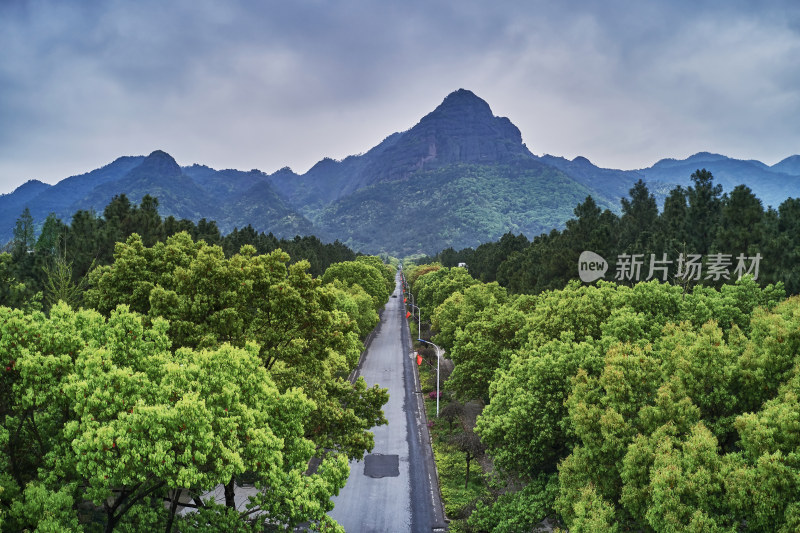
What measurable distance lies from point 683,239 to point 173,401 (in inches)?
1881

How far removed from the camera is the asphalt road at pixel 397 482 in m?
26.9

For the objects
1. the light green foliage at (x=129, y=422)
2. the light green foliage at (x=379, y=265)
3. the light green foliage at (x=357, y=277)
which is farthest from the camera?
the light green foliage at (x=379, y=265)

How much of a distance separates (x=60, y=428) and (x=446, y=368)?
46.7 meters

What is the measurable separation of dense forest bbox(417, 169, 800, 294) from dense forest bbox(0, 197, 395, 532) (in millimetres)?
30981

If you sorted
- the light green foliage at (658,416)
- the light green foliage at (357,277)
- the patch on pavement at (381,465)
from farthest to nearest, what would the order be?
1. the light green foliage at (357,277)
2. the patch on pavement at (381,465)
3. the light green foliage at (658,416)

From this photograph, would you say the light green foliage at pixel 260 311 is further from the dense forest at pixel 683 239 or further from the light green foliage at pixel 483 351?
the dense forest at pixel 683 239

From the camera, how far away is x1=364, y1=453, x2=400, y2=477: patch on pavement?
107 ft

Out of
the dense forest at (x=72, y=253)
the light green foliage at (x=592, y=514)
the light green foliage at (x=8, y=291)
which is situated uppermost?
the dense forest at (x=72, y=253)

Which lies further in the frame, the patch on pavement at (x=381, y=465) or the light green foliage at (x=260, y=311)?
the patch on pavement at (x=381, y=465)

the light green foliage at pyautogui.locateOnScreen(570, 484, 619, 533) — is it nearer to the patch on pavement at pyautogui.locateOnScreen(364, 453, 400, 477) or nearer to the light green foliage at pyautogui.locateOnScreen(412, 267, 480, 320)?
the patch on pavement at pyautogui.locateOnScreen(364, 453, 400, 477)

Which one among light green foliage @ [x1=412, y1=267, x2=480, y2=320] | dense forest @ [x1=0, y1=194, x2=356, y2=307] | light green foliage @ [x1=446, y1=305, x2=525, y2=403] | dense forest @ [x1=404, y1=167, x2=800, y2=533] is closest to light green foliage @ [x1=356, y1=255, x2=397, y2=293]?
light green foliage @ [x1=412, y1=267, x2=480, y2=320]
